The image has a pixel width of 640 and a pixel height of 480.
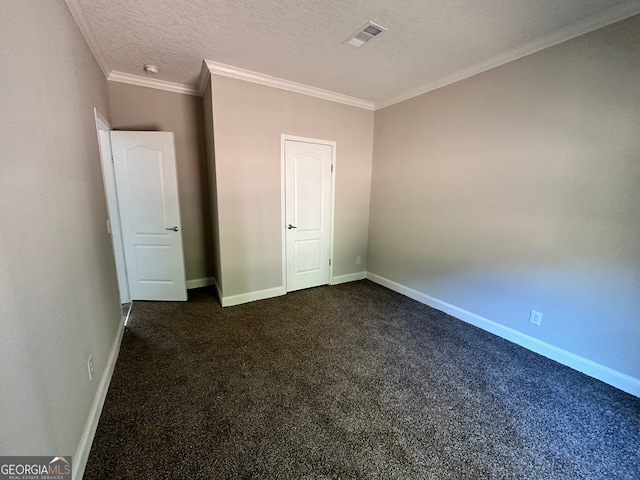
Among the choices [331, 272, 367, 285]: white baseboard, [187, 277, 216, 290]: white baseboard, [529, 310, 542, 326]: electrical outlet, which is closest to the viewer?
[529, 310, 542, 326]: electrical outlet

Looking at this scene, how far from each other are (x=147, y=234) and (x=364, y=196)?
2955mm

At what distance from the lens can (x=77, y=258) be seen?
1.57 metres

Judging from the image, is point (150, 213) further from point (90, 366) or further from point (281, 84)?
point (281, 84)

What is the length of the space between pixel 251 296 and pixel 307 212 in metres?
1.32

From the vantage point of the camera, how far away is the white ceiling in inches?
71.3

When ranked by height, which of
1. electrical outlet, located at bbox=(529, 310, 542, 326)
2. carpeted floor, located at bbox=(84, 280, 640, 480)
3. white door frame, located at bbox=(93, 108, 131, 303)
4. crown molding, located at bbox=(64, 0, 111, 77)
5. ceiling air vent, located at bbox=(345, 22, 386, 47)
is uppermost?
ceiling air vent, located at bbox=(345, 22, 386, 47)

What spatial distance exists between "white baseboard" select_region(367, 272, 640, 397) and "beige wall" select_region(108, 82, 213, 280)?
9.97ft

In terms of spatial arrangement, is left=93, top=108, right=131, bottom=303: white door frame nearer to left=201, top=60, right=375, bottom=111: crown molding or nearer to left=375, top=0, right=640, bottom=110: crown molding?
left=201, top=60, right=375, bottom=111: crown molding

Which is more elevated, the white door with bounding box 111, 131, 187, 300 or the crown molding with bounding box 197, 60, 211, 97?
the crown molding with bounding box 197, 60, 211, 97

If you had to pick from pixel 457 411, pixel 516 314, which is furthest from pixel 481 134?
pixel 457 411

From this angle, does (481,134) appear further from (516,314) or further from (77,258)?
(77,258)

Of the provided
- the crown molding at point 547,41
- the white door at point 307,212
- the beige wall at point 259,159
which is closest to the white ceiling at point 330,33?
the crown molding at point 547,41

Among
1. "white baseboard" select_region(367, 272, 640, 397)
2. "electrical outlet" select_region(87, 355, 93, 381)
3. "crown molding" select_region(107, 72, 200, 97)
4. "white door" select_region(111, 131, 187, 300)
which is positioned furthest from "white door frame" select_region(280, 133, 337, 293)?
"electrical outlet" select_region(87, 355, 93, 381)

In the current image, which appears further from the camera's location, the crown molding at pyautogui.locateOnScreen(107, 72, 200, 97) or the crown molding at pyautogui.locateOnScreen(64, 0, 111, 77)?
the crown molding at pyautogui.locateOnScreen(107, 72, 200, 97)
